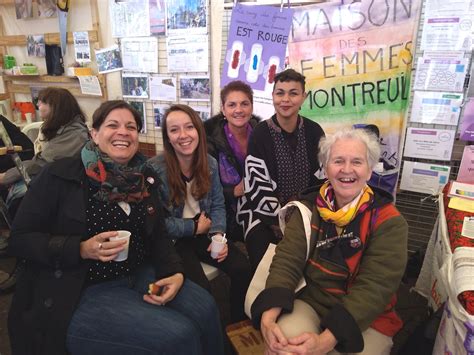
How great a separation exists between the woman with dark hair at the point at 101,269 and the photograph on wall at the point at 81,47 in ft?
8.23

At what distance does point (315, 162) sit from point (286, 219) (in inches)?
23.9

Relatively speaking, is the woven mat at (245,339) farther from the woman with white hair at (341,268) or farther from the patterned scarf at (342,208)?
the patterned scarf at (342,208)

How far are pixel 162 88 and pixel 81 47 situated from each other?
1130mm

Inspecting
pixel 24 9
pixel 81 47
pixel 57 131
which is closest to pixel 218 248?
pixel 57 131

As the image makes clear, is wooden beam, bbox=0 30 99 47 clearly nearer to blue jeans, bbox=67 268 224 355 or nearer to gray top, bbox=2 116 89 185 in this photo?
gray top, bbox=2 116 89 185

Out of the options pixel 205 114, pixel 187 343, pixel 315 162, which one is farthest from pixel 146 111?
pixel 187 343

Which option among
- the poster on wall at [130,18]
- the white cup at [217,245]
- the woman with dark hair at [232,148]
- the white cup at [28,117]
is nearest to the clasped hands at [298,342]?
the white cup at [217,245]

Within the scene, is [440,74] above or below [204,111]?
above

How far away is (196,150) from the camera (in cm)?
181

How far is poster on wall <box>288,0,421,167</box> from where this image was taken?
2.31 m

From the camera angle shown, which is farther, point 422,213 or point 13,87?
point 13,87

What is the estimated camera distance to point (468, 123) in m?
2.20

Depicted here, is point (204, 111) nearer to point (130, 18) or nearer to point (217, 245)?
point (130, 18)

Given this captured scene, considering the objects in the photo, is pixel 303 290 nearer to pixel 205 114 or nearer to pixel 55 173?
→ pixel 55 173
